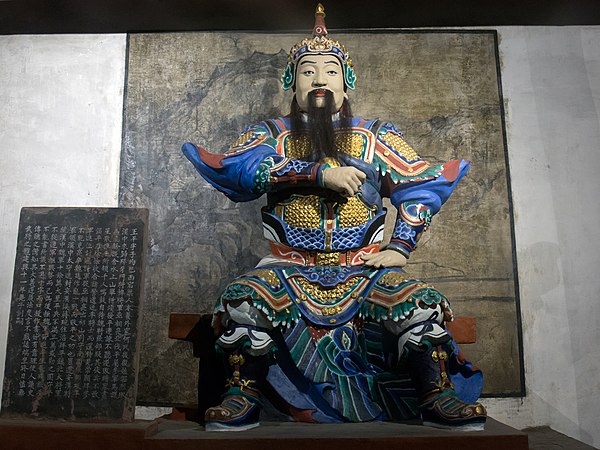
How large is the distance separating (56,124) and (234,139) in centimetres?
131

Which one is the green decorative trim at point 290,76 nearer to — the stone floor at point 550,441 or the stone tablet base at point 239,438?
the stone tablet base at point 239,438

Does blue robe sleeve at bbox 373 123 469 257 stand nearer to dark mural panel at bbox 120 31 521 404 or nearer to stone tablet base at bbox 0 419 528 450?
stone tablet base at bbox 0 419 528 450

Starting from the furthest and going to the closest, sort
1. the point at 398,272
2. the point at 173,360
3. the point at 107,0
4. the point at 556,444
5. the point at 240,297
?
1. the point at 107,0
2. the point at 173,360
3. the point at 556,444
4. the point at 398,272
5. the point at 240,297

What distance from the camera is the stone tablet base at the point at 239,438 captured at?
2.62m

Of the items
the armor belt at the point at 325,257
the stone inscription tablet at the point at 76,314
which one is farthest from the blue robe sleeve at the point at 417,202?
the stone inscription tablet at the point at 76,314

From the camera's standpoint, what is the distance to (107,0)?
189 inches

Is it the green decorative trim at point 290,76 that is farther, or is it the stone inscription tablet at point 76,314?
the green decorative trim at point 290,76

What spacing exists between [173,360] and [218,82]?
80.7 inches

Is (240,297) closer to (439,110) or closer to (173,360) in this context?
(173,360)

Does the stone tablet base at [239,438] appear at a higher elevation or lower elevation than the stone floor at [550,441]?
higher

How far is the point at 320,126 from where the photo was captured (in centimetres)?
366

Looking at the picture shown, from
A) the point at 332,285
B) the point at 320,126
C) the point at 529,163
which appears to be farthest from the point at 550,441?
the point at 320,126

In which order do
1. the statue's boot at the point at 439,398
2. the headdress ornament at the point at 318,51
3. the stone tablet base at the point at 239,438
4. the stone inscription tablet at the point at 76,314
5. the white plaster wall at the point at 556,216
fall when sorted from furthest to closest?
the white plaster wall at the point at 556,216 → the headdress ornament at the point at 318,51 → the stone inscription tablet at the point at 76,314 → the statue's boot at the point at 439,398 → the stone tablet base at the point at 239,438

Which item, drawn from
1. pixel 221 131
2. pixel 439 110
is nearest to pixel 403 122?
pixel 439 110
